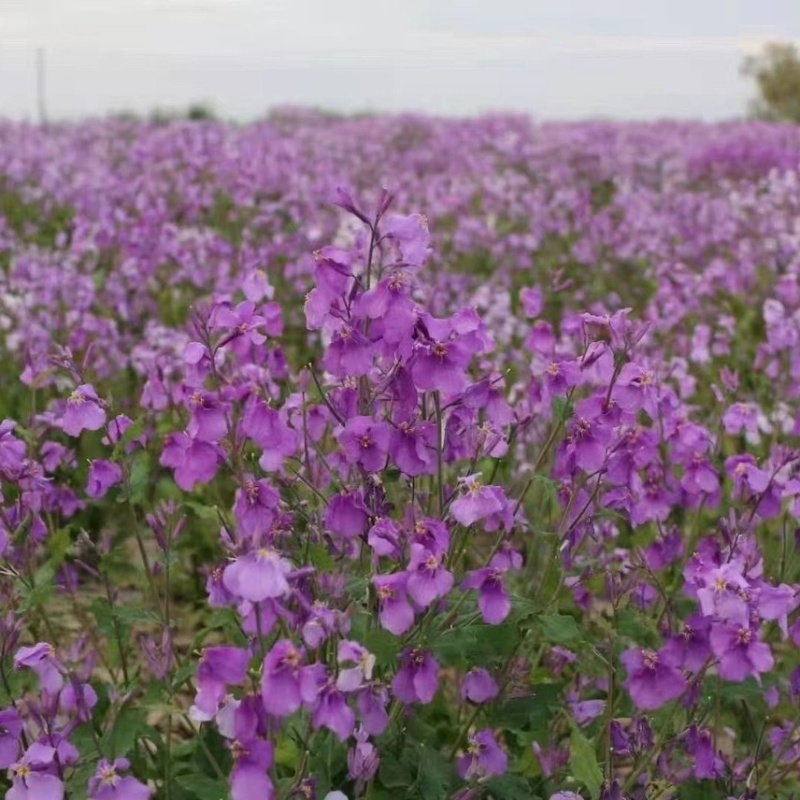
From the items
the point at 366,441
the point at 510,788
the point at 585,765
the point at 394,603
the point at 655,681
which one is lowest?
the point at 510,788

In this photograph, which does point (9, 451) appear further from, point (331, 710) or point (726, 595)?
point (726, 595)

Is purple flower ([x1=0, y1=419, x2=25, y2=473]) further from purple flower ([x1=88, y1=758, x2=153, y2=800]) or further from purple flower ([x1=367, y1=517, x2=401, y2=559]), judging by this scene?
purple flower ([x1=367, y1=517, x2=401, y2=559])

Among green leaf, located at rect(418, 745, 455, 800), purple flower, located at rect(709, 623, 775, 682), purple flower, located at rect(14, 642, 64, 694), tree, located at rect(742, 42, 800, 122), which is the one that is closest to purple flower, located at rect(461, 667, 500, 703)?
green leaf, located at rect(418, 745, 455, 800)

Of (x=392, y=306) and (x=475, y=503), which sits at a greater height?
(x=392, y=306)

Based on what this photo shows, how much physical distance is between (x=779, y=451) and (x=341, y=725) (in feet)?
4.61

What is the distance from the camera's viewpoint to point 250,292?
2.76m

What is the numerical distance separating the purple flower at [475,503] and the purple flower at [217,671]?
1.47ft

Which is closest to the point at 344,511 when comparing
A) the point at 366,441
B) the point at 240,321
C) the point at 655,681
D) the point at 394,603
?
the point at 366,441

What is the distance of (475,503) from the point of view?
217 cm

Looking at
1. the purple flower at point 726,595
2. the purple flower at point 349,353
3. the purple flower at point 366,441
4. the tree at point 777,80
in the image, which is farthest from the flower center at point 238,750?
the tree at point 777,80

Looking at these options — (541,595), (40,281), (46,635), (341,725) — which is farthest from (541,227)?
(341,725)

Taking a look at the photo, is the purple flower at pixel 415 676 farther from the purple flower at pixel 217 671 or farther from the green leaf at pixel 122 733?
the green leaf at pixel 122 733

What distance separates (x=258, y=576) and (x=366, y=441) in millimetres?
452

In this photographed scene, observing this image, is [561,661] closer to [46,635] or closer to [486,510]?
[486,510]
